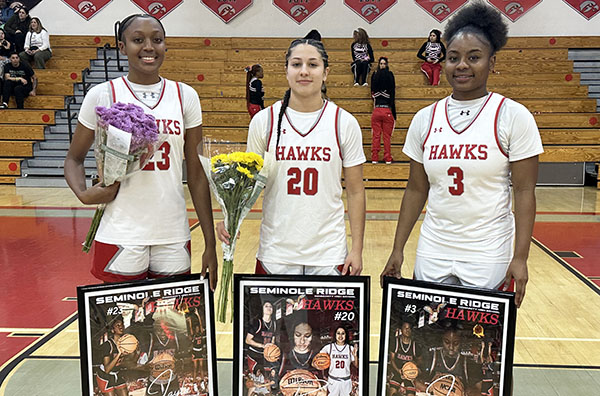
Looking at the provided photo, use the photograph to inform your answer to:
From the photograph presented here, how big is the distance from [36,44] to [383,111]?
7633 millimetres

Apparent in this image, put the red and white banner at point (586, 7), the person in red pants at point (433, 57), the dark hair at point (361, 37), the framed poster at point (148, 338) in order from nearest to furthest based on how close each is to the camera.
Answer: the framed poster at point (148, 338), the dark hair at point (361, 37), the person in red pants at point (433, 57), the red and white banner at point (586, 7)

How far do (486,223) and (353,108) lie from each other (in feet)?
31.5

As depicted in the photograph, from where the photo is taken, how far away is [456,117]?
2244 mm

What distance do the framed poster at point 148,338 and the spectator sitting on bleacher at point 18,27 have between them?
12120 millimetres

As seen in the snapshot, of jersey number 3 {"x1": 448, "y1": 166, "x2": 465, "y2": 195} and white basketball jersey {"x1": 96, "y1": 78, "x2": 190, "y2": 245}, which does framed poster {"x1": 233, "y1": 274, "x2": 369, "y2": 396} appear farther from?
jersey number 3 {"x1": 448, "y1": 166, "x2": 465, "y2": 195}

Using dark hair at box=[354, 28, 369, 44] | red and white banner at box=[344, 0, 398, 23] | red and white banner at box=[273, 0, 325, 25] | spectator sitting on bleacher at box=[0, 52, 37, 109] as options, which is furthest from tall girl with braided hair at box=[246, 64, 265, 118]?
red and white banner at box=[344, 0, 398, 23]

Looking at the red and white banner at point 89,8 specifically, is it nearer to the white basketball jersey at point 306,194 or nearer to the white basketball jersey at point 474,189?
the white basketball jersey at point 306,194

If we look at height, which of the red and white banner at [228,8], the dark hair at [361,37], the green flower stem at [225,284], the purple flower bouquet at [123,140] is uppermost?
the red and white banner at [228,8]

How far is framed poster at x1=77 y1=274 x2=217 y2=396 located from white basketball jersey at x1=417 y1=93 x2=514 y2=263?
0.97 meters

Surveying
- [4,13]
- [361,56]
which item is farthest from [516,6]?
[4,13]

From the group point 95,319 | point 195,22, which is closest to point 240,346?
point 95,319

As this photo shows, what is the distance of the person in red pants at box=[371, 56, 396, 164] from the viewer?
9836 millimetres

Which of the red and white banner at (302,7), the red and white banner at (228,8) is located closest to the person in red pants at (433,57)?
the red and white banner at (302,7)

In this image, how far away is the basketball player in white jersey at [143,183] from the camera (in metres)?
2.27
